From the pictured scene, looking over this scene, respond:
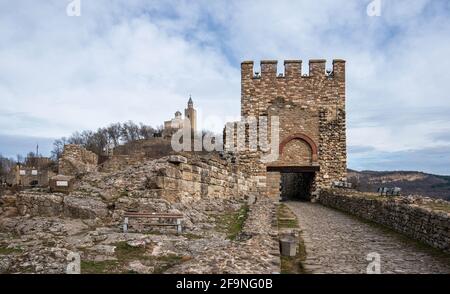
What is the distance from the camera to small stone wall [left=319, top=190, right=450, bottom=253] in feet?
26.9

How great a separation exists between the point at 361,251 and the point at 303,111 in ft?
53.5

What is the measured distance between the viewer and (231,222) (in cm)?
1088

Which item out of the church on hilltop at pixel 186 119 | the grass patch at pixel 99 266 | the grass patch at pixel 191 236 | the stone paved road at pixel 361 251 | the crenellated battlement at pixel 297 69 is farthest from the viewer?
the church on hilltop at pixel 186 119

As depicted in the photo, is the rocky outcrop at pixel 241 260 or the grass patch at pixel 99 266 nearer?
the rocky outcrop at pixel 241 260

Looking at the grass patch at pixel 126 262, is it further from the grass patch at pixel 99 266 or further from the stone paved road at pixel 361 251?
the stone paved road at pixel 361 251

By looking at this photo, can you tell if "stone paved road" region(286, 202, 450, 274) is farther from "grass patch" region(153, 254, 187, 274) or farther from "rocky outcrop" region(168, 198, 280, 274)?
"grass patch" region(153, 254, 187, 274)

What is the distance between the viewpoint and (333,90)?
2395cm

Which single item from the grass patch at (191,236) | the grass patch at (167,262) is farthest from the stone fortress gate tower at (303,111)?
the grass patch at (167,262)

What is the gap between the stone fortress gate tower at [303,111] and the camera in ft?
78.5

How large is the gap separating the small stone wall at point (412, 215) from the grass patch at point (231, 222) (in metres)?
3.97

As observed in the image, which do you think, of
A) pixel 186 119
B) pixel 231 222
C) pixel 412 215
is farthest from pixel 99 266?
pixel 186 119

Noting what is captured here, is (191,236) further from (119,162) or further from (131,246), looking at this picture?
(119,162)
